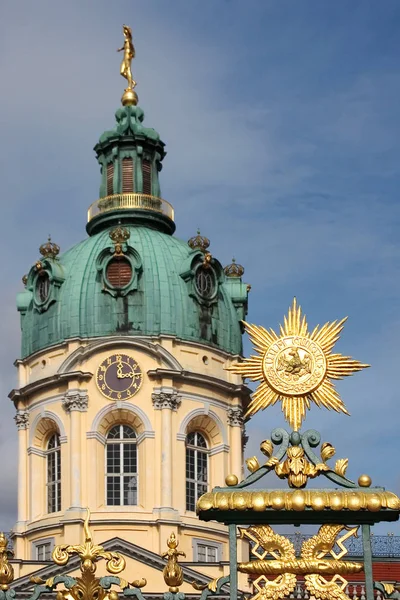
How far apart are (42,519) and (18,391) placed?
599cm

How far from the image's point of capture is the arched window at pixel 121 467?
68750 mm

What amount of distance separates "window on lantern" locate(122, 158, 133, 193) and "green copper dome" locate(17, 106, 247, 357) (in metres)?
0.05

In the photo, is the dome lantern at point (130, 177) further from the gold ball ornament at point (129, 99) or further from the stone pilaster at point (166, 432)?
the stone pilaster at point (166, 432)

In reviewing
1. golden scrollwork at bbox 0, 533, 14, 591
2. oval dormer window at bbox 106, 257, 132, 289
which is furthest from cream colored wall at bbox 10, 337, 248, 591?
golden scrollwork at bbox 0, 533, 14, 591

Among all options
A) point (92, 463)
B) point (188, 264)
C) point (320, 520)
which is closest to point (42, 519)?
point (92, 463)

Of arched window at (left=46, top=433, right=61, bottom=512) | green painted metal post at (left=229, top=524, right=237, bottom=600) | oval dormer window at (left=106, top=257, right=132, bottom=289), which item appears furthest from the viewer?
oval dormer window at (left=106, top=257, right=132, bottom=289)

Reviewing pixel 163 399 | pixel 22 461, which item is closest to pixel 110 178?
pixel 163 399

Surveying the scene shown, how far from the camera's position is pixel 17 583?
62.8m

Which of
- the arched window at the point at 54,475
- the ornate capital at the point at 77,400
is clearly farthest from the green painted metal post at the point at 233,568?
the arched window at the point at 54,475

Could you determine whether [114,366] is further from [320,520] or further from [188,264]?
[320,520]

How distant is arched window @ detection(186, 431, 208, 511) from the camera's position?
6956cm

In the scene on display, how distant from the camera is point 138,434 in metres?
69.3

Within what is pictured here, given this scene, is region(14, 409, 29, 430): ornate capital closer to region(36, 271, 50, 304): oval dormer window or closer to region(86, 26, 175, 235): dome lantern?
region(36, 271, 50, 304): oval dormer window

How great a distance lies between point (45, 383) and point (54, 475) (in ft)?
13.8
